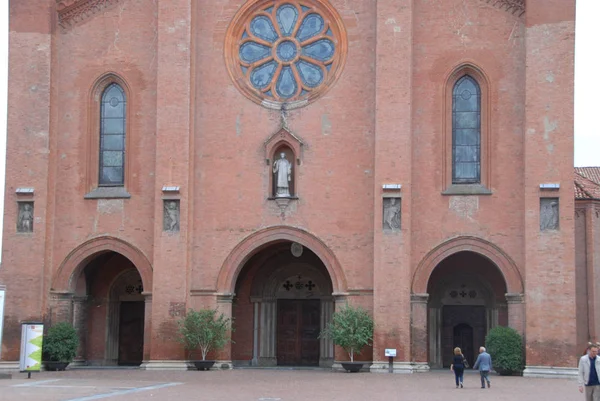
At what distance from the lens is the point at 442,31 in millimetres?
34750

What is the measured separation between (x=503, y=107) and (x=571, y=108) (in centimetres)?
224

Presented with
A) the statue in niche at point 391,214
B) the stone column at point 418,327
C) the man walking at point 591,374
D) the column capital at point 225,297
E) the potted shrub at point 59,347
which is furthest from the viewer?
the column capital at point 225,297

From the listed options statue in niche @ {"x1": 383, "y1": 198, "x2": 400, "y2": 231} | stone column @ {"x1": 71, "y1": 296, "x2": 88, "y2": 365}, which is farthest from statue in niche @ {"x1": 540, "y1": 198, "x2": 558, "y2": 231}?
stone column @ {"x1": 71, "y1": 296, "x2": 88, "y2": 365}

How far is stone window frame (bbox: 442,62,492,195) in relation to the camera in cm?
3419

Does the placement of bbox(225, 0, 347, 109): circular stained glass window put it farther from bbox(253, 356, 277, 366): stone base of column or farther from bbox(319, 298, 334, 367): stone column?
bbox(253, 356, 277, 366): stone base of column

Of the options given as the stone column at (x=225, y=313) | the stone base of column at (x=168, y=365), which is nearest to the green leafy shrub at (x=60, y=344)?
the stone base of column at (x=168, y=365)

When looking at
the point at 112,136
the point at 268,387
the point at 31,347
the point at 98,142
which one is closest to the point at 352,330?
the point at 268,387

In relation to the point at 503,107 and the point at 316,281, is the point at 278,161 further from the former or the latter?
the point at 503,107

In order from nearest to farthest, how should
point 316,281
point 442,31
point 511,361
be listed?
1. point 511,361
2. point 442,31
3. point 316,281

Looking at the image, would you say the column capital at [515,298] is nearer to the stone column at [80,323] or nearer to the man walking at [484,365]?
the man walking at [484,365]

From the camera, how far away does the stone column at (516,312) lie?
109 ft

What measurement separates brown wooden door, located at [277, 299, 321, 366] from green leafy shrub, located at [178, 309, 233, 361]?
12.1 feet

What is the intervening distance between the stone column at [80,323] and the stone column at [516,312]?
48.6ft

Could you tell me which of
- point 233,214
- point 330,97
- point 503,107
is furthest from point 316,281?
point 503,107
